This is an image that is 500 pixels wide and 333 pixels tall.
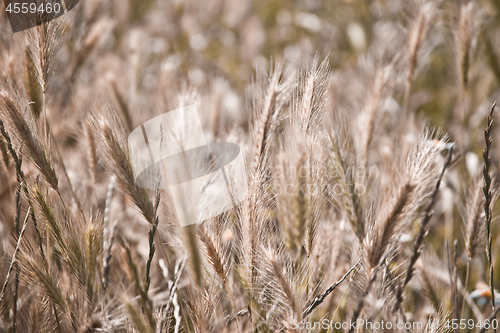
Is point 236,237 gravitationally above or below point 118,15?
below


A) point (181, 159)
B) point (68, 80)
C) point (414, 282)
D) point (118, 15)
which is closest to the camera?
point (181, 159)

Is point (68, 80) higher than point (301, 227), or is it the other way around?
point (68, 80)

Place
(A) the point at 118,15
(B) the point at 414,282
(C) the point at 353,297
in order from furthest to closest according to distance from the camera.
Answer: (A) the point at 118,15 → (B) the point at 414,282 → (C) the point at 353,297

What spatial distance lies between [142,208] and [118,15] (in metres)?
2.37

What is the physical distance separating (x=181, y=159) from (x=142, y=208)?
0.56 ft

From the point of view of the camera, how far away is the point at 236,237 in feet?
2.21

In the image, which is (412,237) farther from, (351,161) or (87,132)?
(87,132)

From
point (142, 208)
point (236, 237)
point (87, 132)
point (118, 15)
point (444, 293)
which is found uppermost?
point (118, 15)

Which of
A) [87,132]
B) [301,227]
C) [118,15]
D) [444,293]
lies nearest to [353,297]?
[301,227]

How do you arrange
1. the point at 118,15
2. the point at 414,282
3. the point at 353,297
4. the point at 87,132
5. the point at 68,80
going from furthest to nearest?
the point at 118,15, the point at 68,80, the point at 414,282, the point at 87,132, the point at 353,297

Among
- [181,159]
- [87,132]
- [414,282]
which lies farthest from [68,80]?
[414,282]

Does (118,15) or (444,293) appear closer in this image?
(444,293)

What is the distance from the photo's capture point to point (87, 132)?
89 centimetres

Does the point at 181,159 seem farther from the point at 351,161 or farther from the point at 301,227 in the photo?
the point at 351,161
